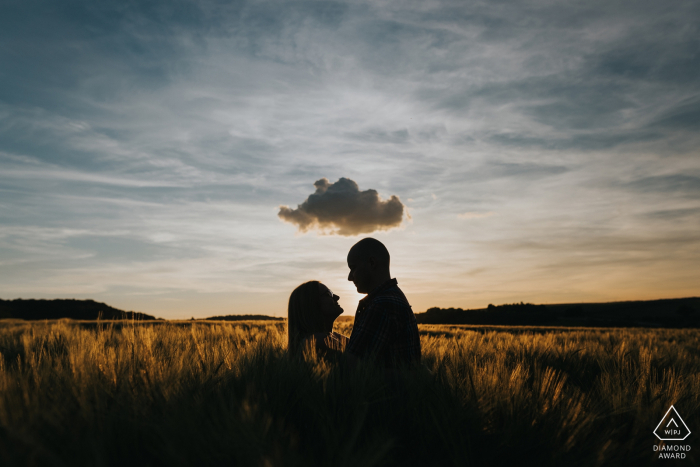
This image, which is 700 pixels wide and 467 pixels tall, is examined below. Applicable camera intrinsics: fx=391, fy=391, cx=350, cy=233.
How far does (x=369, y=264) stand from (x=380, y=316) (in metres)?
0.70

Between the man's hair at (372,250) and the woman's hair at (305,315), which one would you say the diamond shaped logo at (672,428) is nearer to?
the man's hair at (372,250)

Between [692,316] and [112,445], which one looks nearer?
[112,445]

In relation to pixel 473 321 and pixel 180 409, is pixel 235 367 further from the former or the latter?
pixel 473 321

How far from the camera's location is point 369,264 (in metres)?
3.99

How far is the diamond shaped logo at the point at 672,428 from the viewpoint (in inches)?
82.6

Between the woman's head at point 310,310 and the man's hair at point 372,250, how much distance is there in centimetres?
118

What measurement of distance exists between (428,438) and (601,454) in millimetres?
739

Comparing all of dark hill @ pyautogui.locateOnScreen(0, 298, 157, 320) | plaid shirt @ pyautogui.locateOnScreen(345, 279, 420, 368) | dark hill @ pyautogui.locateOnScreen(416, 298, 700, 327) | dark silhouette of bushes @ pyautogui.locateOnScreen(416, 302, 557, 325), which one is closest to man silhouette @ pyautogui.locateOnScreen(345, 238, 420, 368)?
plaid shirt @ pyautogui.locateOnScreen(345, 279, 420, 368)

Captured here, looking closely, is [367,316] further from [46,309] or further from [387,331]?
[46,309]

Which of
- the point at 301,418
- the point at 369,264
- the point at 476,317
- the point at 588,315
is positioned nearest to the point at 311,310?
the point at 369,264

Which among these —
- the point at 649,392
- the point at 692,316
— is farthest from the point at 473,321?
the point at 649,392

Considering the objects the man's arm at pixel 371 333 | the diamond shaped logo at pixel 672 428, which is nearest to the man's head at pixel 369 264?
the man's arm at pixel 371 333

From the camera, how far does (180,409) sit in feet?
5.67

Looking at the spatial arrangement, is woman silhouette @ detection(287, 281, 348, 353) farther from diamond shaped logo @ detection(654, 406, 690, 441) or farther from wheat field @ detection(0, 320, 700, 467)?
diamond shaped logo @ detection(654, 406, 690, 441)
